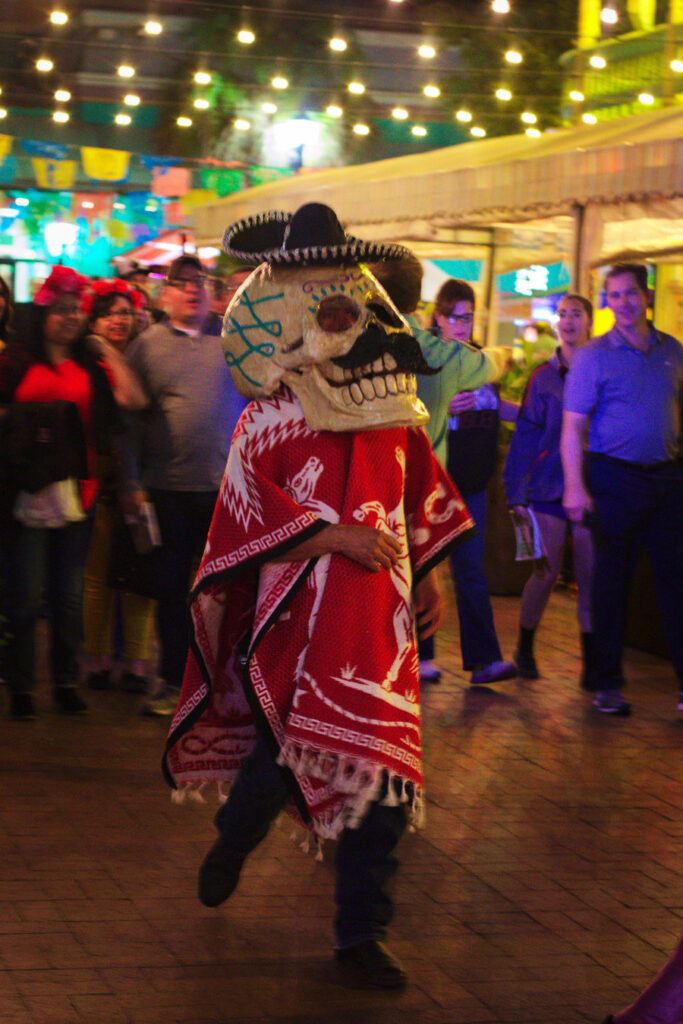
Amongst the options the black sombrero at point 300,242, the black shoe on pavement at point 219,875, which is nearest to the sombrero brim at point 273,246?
the black sombrero at point 300,242

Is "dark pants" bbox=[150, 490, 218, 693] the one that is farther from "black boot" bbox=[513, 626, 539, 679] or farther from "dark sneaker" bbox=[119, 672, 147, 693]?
"black boot" bbox=[513, 626, 539, 679]

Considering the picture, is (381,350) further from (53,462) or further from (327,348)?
(53,462)

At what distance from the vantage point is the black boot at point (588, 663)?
744cm

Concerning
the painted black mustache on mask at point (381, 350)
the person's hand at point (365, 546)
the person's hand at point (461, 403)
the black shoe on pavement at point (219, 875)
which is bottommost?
the black shoe on pavement at point (219, 875)

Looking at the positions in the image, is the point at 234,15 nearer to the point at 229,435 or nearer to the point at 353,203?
the point at 353,203

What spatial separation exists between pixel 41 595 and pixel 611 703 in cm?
284

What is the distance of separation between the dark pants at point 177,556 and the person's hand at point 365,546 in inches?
109

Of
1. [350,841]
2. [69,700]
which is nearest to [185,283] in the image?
[69,700]

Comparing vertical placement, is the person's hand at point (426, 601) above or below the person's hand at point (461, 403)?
below

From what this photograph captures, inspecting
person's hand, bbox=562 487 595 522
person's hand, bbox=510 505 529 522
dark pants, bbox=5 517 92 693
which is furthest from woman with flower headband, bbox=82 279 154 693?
person's hand, bbox=562 487 595 522

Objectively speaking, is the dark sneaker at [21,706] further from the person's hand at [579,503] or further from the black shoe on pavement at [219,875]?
the person's hand at [579,503]

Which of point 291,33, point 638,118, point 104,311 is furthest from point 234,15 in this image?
point 104,311

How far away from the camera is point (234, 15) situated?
98.4ft

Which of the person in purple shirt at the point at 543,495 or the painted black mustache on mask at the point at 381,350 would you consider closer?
the painted black mustache on mask at the point at 381,350
